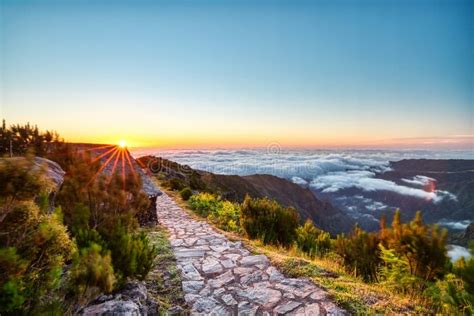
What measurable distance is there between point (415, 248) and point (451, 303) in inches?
52.1

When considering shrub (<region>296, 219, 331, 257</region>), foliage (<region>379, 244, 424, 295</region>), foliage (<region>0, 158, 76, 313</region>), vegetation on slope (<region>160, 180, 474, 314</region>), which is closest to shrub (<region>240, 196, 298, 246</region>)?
vegetation on slope (<region>160, 180, 474, 314</region>)

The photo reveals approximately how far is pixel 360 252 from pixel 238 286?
11.4 feet

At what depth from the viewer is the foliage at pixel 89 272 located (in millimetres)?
2391

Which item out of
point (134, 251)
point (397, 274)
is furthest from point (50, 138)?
point (397, 274)

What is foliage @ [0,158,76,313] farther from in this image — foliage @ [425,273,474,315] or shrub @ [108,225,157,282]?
foliage @ [425,273,474,315]

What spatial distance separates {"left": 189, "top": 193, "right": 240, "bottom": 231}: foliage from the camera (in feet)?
29.5

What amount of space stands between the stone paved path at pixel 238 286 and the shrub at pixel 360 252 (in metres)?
2.32

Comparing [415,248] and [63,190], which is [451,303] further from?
[63,190]

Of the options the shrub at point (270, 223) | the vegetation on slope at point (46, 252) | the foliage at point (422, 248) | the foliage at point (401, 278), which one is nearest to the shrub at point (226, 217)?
the shrub at point (270, 223)

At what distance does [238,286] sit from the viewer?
13.9ft

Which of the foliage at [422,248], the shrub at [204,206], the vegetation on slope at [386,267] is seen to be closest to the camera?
the vegetation on slope at [386,267]

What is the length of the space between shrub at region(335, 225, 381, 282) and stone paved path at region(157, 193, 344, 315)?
2321 millimetres

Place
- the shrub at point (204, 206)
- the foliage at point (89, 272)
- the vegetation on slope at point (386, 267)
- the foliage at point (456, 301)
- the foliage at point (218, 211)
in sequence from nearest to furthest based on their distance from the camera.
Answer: the foliage at point (89, 272)
the foliage at point (456, 301)
the vegetation on slope at point (386, 267)
the foliage at point (218, 211)
the shrub at point (204, 206)

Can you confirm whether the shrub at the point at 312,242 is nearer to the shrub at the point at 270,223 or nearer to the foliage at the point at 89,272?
the shrub at the point at 270,223
